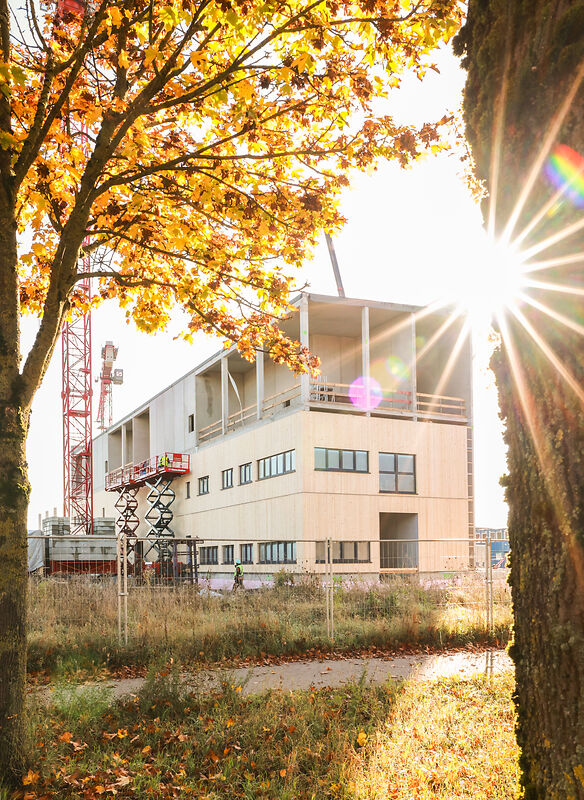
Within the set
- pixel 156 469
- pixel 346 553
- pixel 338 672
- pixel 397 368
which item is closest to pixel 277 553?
pixel 346 553

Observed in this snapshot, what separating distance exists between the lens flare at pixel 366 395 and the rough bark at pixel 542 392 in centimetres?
2836

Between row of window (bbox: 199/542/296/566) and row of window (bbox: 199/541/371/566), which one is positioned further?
row of window (bbox: 199/542/296/566)

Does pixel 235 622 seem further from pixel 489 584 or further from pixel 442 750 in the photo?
pixel 442 750

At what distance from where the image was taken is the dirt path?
30.9ft

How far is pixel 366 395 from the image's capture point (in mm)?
32719

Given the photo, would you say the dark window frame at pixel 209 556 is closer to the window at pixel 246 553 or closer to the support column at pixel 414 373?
the window at pixel 246 553

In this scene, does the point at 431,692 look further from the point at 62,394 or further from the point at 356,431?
the point at 62,394

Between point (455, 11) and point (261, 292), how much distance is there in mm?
3745

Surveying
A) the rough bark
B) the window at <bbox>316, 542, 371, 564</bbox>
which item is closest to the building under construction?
the window at <bbox>316, 542, 371, 564</bbox>

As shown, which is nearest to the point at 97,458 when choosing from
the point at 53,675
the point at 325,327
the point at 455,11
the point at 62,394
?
the point at 62,394

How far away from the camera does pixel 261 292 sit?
29.6ft

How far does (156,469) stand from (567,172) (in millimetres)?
43795

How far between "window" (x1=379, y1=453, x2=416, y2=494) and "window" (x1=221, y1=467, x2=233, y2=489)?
8.98 m

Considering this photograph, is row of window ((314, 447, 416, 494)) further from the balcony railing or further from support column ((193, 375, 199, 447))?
support column ((193, 375, 199, 447))
